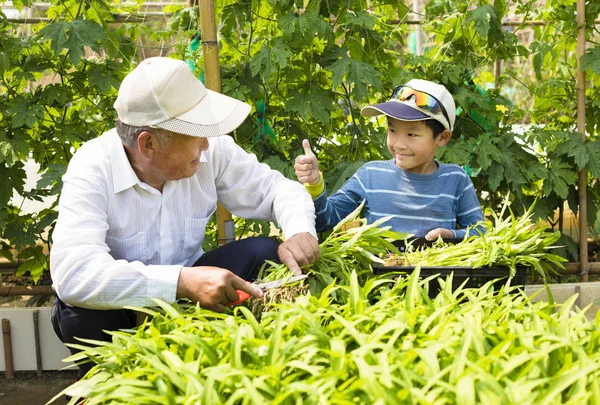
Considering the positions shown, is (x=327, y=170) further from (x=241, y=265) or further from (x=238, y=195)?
(x=241, y=265)

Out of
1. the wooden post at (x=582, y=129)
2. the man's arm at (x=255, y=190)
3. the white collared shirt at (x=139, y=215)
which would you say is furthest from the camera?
the wooden post at (x=582, y=129)

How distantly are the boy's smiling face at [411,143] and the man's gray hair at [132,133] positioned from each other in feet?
3.67

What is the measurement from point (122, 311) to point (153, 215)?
35cm

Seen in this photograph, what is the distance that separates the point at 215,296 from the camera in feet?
7.04

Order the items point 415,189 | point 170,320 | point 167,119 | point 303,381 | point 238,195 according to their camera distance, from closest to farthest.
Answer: point 303,381 → point 170,320 → point 167,119 → point 238,195 → point 415,189

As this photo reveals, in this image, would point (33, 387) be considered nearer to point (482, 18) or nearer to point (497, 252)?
point (497, 252)

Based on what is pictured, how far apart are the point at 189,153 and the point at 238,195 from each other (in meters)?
0.50

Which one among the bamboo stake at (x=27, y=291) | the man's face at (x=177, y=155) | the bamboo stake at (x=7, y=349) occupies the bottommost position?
the bamboo stake at (x=7, y=349)

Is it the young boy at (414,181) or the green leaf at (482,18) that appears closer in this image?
the young boy at (414,181)

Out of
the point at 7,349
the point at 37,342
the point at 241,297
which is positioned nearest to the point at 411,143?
the point at 241,297

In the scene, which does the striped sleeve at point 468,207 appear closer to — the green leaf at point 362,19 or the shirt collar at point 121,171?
the green leaf at point 362,19

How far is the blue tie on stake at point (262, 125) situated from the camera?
158 inches

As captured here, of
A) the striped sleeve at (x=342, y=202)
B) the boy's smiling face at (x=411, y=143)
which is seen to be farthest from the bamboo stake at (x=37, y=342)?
the boy's smiling face at (x=411, y=143)

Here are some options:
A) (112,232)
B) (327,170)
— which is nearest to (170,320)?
(112,232)
